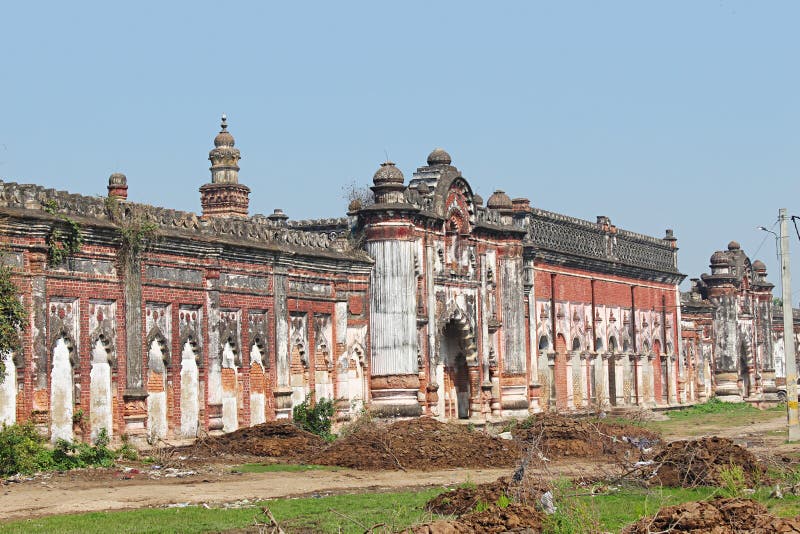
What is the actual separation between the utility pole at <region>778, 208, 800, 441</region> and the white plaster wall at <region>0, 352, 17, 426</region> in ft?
55.1

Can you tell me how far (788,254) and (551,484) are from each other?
1747 centimetres

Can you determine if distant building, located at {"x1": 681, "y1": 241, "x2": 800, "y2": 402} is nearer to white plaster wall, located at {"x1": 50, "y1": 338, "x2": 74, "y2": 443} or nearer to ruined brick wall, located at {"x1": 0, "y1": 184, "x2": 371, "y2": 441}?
ruined brick wall, located at {"x1": 0, "y1": 184, "x2": 371, "y2": 441}

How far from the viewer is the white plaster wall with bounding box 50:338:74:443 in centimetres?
2272

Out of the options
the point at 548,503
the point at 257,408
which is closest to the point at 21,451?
the point at 257,408

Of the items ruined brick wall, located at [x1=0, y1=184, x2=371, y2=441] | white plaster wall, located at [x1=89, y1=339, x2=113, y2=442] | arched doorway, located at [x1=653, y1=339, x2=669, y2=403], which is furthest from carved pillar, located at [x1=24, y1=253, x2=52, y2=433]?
arched doorway, located at [x1=653, y1=339, x2=669, y2=403]

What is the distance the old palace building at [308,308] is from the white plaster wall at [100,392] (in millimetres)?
37

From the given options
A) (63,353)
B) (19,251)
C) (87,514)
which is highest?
(19,251)

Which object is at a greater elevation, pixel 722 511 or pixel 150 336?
pixel 150 336

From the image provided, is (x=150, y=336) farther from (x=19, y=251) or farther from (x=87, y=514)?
(x=87, y=514)

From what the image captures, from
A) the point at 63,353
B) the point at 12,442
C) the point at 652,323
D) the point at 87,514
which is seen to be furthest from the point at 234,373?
the point at 652,323

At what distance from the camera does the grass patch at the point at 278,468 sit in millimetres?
22812

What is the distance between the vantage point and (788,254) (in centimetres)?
3241

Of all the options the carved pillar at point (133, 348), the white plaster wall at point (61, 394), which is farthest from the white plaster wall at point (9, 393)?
the carved pillar at point (133, 348)

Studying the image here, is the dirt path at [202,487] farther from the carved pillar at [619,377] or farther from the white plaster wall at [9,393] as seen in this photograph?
the carved pillar at [619,377]
